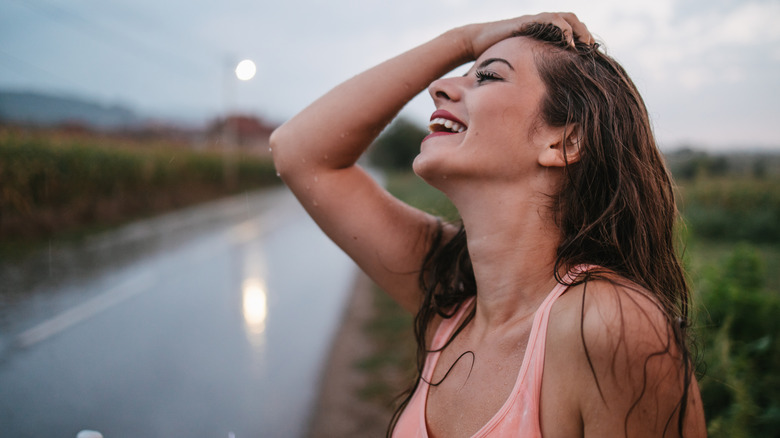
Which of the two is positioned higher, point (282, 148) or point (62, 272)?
point (282, 148)

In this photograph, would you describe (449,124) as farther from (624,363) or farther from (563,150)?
(624,363)

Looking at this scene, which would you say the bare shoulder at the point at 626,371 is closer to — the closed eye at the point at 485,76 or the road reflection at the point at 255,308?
the closed eye at the point at 485,76

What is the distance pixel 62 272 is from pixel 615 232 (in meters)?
9.37

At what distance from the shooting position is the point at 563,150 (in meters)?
1.31

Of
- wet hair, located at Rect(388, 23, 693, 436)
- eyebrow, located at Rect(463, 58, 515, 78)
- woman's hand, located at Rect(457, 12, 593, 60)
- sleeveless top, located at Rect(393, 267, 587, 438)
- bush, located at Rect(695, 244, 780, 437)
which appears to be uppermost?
woman's hand, located at Rect(457, 12, 593, 60)

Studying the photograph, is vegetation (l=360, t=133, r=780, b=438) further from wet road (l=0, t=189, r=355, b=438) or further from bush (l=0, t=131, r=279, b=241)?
bush (l=0, t=131, r=279, b=241)

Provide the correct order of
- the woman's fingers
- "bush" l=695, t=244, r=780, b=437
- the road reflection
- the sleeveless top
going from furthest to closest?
the road reflection < "bush" l=695, t=244, r=780, b=437 < the woman's fingers < the sleeveless top

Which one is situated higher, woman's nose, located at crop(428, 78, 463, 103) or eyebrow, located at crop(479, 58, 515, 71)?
eyebrow, located at crop(479, 58, 515, 71)

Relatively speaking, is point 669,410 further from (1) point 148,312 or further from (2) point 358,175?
(1) point 148,312

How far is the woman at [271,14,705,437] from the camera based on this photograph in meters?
0.97

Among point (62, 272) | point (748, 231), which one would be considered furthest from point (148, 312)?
point (748, 231)

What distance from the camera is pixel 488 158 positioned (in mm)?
1321

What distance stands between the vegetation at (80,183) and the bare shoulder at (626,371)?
11283mm

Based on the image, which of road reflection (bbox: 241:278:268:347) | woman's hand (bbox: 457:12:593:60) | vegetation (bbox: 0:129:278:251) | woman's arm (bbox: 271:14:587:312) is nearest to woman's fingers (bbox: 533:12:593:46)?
woman's hand (bbox: 457:12:593:60)
